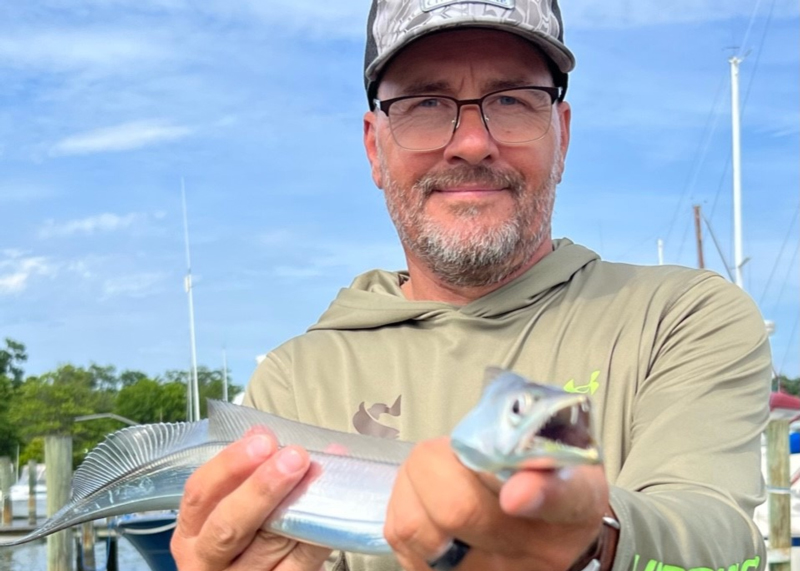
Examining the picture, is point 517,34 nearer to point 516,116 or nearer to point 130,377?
point 516,116

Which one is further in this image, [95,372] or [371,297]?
[95,372]

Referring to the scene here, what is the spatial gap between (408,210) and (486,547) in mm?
2069

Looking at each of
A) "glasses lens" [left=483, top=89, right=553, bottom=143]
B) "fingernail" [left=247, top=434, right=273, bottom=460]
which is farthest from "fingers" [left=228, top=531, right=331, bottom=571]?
"glasses lens" [left=483, top=89, right=553, bottom=143]

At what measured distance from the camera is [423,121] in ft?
11.5

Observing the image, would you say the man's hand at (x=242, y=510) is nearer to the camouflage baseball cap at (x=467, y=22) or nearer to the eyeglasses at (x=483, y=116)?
the eyeglasses at (x=483, y=116)

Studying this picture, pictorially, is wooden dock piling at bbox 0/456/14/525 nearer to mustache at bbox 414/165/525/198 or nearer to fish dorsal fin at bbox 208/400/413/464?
mustache at bbox 414/165/525/198

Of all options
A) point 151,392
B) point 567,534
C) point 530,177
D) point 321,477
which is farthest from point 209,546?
point 151,392

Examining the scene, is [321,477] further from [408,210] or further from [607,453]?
[408,210]

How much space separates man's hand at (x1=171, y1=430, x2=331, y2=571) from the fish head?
2.99ft

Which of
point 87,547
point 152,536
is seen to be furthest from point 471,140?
point 87,547

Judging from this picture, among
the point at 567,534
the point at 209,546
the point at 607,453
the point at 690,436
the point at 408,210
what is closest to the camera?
the point at 567,534

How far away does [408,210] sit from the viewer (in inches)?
142

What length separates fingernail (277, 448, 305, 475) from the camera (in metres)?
2.23

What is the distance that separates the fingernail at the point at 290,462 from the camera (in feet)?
7.31
